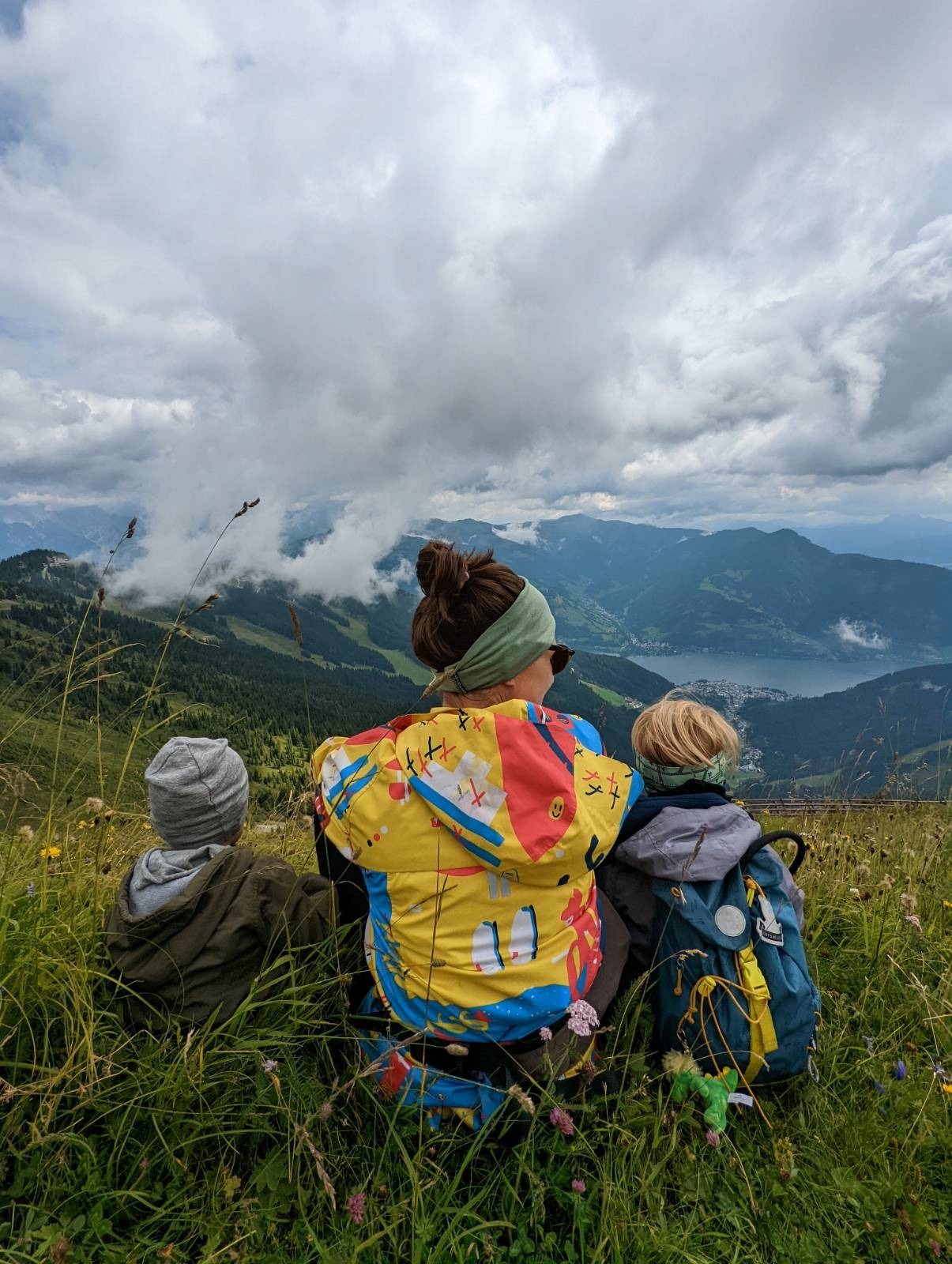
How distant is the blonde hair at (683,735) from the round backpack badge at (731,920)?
683 mm

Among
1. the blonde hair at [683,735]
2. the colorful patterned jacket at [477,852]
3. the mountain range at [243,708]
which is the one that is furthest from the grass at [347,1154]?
the blonde hair at [683,735]

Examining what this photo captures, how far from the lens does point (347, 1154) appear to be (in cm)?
203

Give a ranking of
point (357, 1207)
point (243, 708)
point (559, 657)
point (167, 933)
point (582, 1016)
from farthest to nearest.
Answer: point (243, 708), point (559, 657), point (167, 933), point (582, 1016), point (357, 1207)

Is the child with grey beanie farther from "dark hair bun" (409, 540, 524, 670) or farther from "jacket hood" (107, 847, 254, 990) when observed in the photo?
"dark hair bun" (409, 540, 524, 670)

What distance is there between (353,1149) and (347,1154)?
0.09 ft

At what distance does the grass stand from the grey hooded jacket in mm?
343

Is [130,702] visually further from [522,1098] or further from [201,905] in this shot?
[522,1098]

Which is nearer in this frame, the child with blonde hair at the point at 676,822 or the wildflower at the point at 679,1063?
the wildflower at the point at 679,1063

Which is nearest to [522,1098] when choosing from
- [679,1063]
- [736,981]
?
[679,1063]

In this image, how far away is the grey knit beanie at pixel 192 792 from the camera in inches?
100

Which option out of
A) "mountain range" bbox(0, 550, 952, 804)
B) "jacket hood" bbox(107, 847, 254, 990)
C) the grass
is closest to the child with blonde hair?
the grass

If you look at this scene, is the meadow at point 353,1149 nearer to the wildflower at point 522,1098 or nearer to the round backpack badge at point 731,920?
the wildflower at point 522,1098

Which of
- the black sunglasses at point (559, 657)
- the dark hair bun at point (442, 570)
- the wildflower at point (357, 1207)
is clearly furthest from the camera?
the black sunglasses at point (559, 657)

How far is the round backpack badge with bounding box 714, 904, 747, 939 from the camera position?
2.52 m
